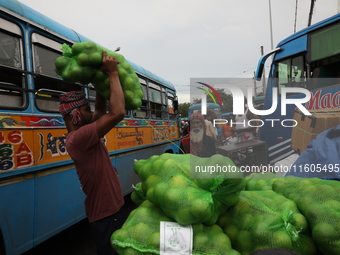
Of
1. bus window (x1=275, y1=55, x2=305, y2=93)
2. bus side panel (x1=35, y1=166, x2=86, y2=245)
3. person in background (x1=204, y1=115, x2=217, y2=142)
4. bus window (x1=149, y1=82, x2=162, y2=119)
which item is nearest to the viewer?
person in background (x1=204, y1=115, x2=217, y2=142)

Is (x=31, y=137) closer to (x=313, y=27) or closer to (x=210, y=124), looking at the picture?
(x=210, y=124)

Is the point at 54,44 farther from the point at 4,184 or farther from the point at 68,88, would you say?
the point at 4,184

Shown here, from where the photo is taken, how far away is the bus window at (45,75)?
297 centimetres

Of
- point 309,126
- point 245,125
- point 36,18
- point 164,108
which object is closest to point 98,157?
point 245,125

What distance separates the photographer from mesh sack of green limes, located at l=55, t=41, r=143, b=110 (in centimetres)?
178

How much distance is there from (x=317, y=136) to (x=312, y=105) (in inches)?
10.8

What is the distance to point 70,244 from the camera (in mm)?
3883

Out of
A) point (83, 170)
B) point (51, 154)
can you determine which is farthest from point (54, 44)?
point (83, 170)

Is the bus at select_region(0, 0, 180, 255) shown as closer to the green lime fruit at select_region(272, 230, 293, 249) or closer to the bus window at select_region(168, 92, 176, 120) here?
the green lime fruit at select_region(272, 230, 293, 249)

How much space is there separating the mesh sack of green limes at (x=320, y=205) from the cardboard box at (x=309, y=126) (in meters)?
0.30

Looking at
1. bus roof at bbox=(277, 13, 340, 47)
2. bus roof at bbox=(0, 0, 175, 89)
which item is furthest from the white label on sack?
bus roof at bbox=(277, 13, 340, 47)

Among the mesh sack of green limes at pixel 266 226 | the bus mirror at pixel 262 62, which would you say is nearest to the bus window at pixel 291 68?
the bus mirror at pixel 262 62

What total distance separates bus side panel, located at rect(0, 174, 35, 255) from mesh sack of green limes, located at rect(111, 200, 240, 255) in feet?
4.75

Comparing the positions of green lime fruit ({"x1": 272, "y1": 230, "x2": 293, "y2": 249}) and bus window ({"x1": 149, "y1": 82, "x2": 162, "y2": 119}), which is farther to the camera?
bus window ({"x1": 149, "y1": 82, "x2": 162, "y2": 119})
